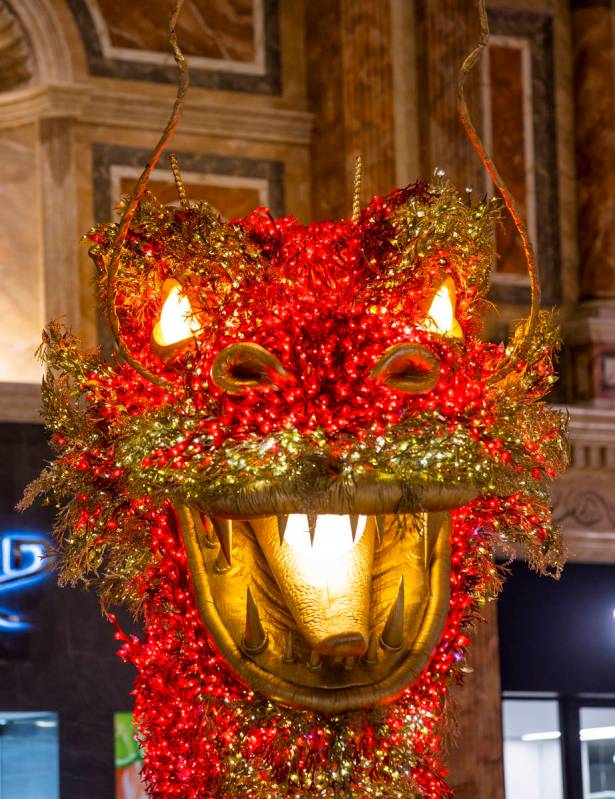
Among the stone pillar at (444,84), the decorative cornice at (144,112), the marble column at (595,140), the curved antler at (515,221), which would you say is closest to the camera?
the curved antler at (515,221)

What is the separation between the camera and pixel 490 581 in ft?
12.0

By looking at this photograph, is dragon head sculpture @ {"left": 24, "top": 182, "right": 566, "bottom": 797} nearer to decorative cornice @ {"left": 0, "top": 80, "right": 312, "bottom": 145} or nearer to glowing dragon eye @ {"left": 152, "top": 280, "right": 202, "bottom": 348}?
glowing dragon eye @ {"left": 152, "top": 280, "right": 202, "bottom": 348}

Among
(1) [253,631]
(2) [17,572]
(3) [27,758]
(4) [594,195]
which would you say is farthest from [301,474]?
(4) [594,195]

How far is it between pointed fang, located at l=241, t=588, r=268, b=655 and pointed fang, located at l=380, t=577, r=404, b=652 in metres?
0.22

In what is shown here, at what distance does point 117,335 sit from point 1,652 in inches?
170

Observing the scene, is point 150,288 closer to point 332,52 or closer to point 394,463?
point 394,463

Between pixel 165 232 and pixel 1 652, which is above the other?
pixel 165 232

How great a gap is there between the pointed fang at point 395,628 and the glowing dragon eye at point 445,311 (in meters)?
0.55

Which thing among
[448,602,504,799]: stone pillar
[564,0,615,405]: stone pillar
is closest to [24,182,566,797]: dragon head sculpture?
[448,602,504,799]: stone pillar

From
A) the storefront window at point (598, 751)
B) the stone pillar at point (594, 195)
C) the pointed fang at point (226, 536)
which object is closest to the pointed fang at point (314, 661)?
the pointed fang at point (226, 536)

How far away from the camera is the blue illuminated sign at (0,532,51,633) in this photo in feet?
24.3

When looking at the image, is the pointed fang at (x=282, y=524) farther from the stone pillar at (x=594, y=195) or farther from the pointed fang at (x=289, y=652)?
the stone pillar at (x=594, y=195)

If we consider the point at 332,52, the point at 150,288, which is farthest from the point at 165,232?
the point at 332,52

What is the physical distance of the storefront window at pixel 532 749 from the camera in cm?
819
